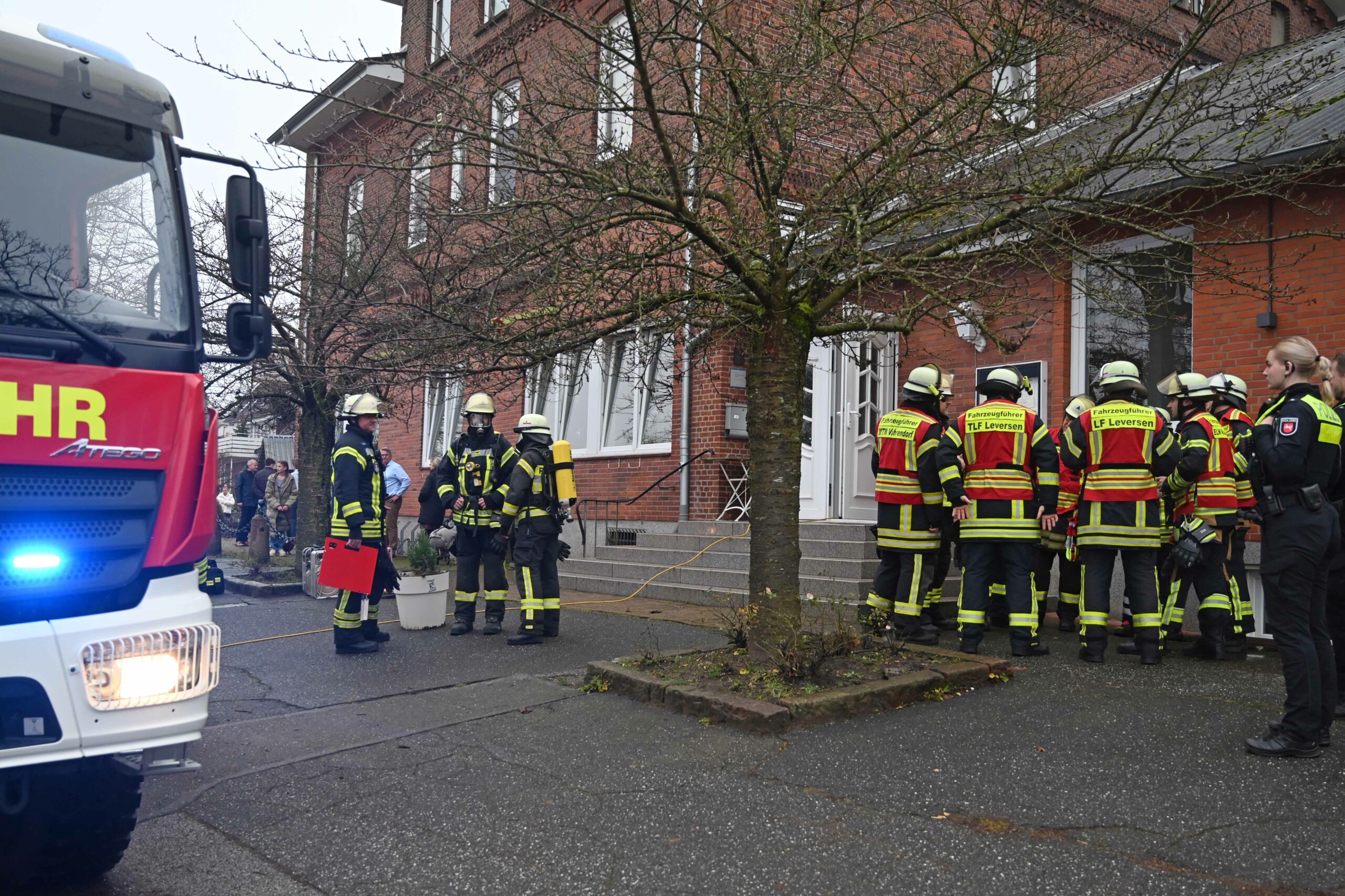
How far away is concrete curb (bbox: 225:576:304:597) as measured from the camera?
12.5 m

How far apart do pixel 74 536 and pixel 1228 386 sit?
753 cm

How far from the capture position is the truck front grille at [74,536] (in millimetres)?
3158

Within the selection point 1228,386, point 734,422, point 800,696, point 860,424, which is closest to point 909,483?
point 1228,386

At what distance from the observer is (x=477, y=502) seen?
29.9 feet

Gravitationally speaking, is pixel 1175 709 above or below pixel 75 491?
below

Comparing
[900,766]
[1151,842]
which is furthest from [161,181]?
[1151,842]

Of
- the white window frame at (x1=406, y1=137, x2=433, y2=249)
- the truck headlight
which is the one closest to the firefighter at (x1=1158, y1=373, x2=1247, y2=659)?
the white window frame at (x1=406, y1=137, x2=433, y2=249)

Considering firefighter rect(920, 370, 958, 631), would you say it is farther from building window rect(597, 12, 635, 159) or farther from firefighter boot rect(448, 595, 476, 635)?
firefighter boot rect(448, 595, 476, 635)

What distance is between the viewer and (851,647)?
6.30 metres

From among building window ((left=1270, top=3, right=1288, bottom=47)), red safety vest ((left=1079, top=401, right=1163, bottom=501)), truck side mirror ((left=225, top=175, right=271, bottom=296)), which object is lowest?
Answer: red safety vest ((left=1079, top=401, right=1163, bottom=501))

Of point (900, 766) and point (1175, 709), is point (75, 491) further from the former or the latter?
point (1175, 709)

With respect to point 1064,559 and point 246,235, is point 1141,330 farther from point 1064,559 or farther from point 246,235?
point 246,235

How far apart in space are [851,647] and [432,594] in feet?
15.2

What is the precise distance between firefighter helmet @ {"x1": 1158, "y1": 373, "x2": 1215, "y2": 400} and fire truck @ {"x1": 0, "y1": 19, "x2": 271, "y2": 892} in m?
6.60
